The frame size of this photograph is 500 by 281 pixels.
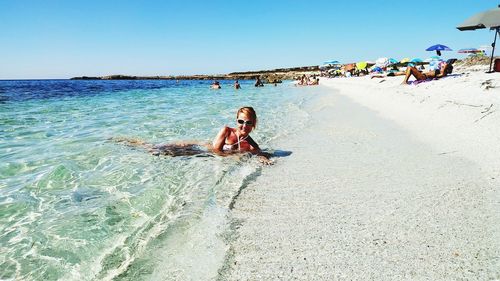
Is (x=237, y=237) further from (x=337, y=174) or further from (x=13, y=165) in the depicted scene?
(x=13, y=165)

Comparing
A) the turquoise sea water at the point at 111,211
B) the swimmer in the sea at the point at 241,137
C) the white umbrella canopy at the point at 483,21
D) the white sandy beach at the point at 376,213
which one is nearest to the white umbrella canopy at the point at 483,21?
the white umbrella canopy at the point at 483,21

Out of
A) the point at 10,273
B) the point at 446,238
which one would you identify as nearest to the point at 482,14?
the point at 446,238

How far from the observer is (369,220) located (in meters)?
2.75

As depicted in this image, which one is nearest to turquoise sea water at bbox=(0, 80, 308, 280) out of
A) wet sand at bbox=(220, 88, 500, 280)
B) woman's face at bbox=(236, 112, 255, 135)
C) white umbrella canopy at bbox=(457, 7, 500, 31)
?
wet sand at bbox=(220, 88, 500, 280)

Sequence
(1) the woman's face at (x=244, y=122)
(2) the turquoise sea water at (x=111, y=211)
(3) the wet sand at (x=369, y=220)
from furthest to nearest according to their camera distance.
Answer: (1) the woman's face at (x=244, y=122), (2) the turquoise sea water at (x=111, y=211), (3) the wet sand at (x=369, y=220)

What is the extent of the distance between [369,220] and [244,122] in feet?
10.1

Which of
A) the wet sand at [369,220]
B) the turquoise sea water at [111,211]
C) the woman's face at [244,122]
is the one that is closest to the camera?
the wet sand at [369,220]

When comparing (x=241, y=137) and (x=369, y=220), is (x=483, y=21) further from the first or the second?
(x=369, y=220)

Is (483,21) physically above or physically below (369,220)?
above

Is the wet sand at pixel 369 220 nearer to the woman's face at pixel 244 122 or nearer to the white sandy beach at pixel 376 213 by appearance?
the white sandy beach at pixel 376 213

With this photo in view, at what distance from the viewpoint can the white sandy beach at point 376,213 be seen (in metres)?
2.10

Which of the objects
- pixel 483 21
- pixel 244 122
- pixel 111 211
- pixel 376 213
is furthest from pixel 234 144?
pixel 483 21

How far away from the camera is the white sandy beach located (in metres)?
2.10

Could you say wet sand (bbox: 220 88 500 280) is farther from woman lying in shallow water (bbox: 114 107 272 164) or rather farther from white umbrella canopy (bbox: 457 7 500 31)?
white umbrella canopy (bbox: 457 7 500 31)
